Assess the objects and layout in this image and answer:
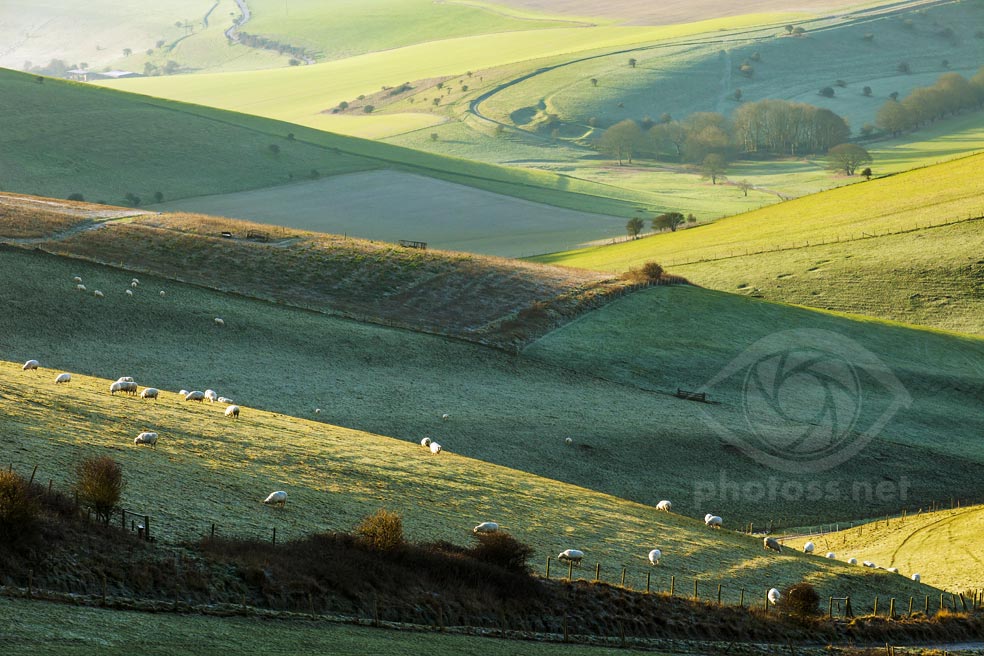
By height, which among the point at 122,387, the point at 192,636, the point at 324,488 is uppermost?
the point at 192,636

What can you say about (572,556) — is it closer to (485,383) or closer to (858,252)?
(485,383)

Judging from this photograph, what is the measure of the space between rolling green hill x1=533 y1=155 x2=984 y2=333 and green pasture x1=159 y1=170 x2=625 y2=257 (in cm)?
1192

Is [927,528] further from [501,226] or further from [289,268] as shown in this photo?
[501,226]

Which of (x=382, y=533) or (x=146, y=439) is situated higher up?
(x=146, y=439)

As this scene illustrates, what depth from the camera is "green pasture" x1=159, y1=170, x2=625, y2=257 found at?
109562mm

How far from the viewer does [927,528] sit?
4000 centimetres

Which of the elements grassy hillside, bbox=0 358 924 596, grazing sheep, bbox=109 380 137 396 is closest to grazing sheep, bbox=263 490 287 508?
grassy hillside, bbox=0 358 924 596

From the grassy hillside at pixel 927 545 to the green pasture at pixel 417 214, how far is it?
67414mm

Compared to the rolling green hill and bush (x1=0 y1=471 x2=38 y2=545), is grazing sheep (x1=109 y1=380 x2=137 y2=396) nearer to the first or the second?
bush (x1=0 y1=471 x2=38 y2=545)

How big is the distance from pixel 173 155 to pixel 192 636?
112207mm

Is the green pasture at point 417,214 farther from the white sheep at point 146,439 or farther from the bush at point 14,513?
the bush at point 14,513

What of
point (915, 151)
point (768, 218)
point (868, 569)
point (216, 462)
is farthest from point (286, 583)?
point (915, 151)

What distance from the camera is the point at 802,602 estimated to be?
2709 centimetres

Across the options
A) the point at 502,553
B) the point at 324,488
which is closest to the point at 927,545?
the point at 502,553
